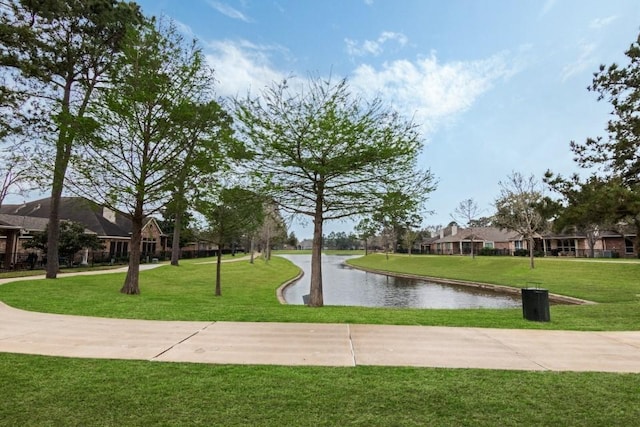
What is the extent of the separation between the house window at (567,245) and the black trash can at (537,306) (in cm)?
4771

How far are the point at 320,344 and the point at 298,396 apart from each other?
2.34 metres

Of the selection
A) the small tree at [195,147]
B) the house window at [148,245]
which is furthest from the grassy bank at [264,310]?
the house window at [148,245]

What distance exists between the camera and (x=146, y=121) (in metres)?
12.9

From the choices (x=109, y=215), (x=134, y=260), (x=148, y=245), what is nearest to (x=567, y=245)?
(x=134, y=260)

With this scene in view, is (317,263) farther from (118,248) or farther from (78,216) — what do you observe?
(78,216)

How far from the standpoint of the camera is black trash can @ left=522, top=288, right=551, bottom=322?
878cm

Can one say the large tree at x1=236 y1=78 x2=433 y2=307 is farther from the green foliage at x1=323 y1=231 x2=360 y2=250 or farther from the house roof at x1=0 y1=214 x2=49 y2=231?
the green foliage at x1=323 y1=231 x2=360 y2=250

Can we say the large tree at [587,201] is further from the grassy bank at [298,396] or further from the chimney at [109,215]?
the chimney at [109,215]

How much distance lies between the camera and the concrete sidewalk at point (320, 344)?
5.28 metres

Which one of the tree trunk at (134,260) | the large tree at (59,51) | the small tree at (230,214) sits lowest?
the tree trunk at (134,260)

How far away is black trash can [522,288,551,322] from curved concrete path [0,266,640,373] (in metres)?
1.21

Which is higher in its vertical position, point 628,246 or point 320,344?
point 628,246

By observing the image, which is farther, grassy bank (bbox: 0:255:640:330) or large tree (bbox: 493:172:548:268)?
large tree (bbox: 493:172:548:268)

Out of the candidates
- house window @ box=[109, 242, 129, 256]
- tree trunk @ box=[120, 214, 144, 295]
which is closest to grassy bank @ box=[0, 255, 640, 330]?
tree trunk @ box=[120, 214, 144, 295]
